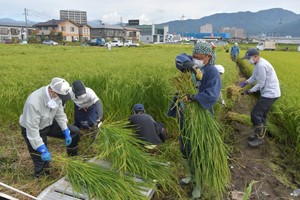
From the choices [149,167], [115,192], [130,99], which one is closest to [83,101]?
[130,99]

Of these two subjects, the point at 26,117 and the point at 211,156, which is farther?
the point at 26,117

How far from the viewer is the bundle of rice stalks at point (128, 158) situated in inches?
106

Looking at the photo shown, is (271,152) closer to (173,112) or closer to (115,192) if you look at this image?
(173,112)

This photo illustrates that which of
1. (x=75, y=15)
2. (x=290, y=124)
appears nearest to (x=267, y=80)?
(x=290, y=124)

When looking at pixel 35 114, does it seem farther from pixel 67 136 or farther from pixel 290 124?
pixel 290 124

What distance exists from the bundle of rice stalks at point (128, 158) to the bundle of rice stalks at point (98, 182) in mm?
119

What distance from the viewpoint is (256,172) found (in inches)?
135

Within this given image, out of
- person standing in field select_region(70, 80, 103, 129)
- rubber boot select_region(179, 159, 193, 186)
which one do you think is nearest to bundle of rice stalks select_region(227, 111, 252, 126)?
rubber boot select_region(179, 159, 193, 186)

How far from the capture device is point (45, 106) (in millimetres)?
2830

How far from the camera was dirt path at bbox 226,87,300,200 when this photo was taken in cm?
304

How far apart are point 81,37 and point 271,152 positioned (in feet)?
187

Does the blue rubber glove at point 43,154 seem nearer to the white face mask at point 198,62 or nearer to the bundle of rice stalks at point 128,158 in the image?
the bundle of rice stalks at point 128,158

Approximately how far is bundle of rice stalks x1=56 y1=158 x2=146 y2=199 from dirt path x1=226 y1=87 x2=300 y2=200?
1.30m

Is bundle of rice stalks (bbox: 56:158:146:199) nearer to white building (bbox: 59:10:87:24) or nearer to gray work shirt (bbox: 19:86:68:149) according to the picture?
gray work shirt (bbox: 19:86:68:149)
